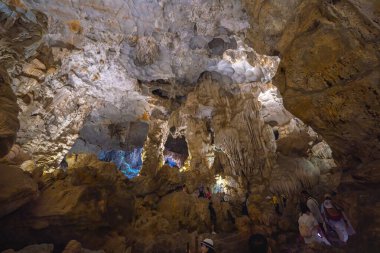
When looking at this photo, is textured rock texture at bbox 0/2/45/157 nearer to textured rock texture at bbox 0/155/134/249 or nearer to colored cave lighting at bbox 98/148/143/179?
textured rock texture at bbox 0/155/134/249

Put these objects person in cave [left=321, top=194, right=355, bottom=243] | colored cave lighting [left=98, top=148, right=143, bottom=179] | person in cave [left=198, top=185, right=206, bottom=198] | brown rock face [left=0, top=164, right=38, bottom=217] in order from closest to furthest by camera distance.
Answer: brown rock face [left=0, top=164, right=38, bottom=217], person in cave [left=321, top=194, right=355, bottom=243], person in cave [left=198, top=185, right=206, bottom=198], colored cave lighting [left=98, top=148, right=143, bottom=179]

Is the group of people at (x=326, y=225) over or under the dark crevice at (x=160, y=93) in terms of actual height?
under

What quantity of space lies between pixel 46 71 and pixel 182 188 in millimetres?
6263

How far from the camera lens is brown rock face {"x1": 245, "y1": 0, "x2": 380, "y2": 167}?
3213mm

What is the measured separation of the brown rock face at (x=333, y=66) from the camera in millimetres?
3213

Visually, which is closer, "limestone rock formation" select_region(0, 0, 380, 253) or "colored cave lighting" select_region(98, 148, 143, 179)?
"limestone rock formation" select_region(0, 0, 380, 253)

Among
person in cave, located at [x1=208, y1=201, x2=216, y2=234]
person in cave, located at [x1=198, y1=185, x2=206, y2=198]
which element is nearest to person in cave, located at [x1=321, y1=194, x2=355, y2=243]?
person in cave, located at [x1=208, y1=201, x2=216, y2=234]

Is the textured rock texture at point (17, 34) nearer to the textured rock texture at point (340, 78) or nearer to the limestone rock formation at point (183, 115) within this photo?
the limestone rock formation at point (183, 115)

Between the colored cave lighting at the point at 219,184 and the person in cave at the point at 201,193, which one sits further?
the colored cave lighting at the point at 219,184

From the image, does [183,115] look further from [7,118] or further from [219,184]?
[7,118]

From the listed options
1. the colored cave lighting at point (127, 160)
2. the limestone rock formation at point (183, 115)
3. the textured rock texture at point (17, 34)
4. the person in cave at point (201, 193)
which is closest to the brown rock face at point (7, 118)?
the limestone rock formation at point (183, 115)

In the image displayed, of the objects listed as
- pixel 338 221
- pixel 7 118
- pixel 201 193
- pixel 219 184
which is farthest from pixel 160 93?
pixel 338 221

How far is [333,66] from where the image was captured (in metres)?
3.57

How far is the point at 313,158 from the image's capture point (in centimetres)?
1075
